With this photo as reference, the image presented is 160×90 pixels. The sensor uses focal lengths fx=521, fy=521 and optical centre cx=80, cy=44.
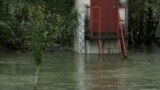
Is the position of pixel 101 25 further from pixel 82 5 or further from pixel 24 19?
pixel 24 19

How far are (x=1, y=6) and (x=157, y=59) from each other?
8.19 m

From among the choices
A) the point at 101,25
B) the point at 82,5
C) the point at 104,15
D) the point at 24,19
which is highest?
the point at 82,5

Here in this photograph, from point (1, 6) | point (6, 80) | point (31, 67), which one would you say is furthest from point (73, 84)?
point (1, 6)

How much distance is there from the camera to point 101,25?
933 inches

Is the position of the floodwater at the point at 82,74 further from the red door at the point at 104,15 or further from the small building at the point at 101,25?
the red door at the point at 104,15

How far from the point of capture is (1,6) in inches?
969

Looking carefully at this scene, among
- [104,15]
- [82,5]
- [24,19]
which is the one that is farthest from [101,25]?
[24,19]

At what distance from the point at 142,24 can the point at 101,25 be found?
407cm

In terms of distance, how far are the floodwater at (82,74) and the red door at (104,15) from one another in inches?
99.1

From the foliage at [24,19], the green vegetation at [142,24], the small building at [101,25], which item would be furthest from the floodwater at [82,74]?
the green vegetation at [142,24]

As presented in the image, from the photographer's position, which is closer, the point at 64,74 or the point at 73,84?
the point at 73,84

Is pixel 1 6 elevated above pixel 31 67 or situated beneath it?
elevated above

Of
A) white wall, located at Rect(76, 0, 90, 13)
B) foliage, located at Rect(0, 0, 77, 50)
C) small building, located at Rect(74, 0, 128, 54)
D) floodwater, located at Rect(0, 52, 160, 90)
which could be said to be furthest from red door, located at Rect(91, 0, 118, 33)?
floodwater, located at Rect(0, 52, 160, 90)

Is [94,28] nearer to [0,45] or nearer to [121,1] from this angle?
[121,1]
